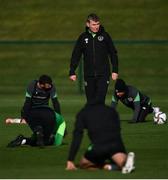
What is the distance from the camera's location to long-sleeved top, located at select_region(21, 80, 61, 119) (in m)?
17.6

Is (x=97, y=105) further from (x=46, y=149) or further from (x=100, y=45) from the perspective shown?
(x=100, y=45)

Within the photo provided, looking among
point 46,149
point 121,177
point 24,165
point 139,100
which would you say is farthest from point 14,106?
point 121,177

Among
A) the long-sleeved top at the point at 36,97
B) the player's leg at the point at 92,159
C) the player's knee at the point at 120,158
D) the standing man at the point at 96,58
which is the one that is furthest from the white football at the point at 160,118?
the player's knee at the point at 120,158

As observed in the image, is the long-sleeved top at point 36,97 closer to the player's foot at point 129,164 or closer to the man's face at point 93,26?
the man's face at point 93,26

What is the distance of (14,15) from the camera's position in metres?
42.9

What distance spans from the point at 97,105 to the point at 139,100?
26.3ft

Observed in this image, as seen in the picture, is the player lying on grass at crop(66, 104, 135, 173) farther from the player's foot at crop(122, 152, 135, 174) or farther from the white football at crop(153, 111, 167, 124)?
the white football at crop(153, 111, 167, 124)

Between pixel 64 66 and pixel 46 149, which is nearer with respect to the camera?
pixel 46 149

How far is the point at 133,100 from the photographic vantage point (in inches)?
850

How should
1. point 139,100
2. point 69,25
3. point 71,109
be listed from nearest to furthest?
1. point 139,100
2. point 71,109
3. point 69,25

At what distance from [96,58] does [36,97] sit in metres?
2.32

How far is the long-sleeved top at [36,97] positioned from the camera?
57.8 ft

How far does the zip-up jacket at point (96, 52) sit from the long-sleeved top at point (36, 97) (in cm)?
190

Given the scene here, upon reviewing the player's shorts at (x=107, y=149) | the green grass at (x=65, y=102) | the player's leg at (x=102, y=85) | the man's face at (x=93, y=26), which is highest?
the man's face at (x=93, y=26)
